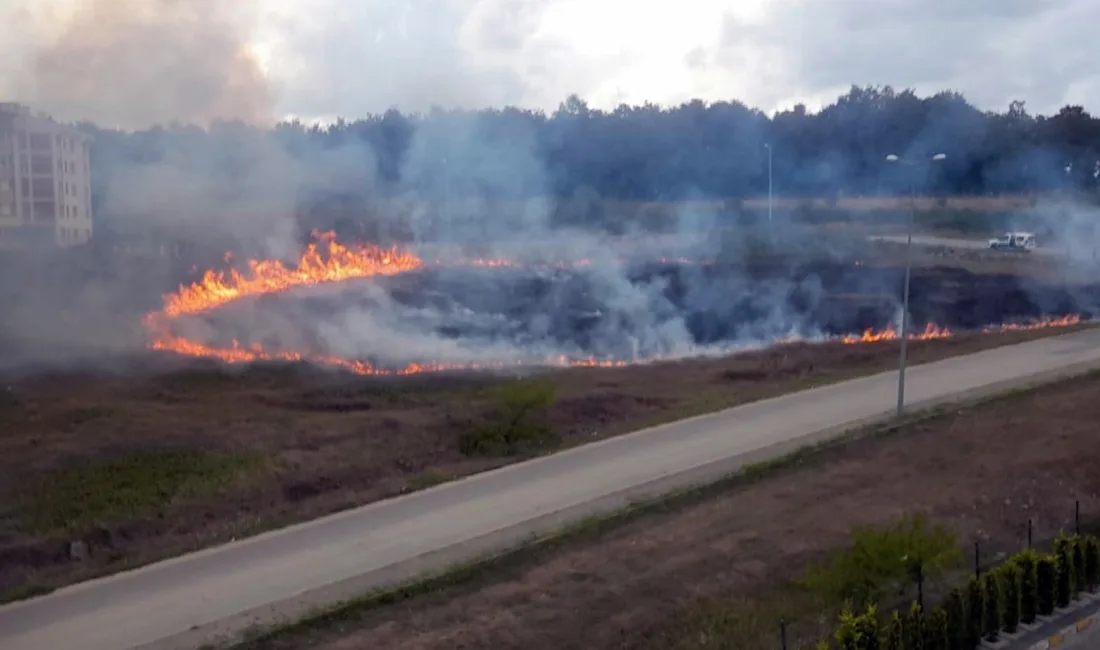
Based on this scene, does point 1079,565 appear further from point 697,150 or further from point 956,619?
point 697,150

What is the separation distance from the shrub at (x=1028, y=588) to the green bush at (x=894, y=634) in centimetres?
216

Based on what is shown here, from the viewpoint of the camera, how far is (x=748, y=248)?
4931cm

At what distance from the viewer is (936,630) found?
393 inches

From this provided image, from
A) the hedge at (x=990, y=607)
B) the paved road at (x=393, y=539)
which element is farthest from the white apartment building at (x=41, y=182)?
the hedge at (x=990, y=607)

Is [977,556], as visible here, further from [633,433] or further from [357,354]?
[357,354]

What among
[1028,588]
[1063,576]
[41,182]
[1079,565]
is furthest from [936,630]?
[41,182]

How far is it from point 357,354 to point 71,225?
55.4ft

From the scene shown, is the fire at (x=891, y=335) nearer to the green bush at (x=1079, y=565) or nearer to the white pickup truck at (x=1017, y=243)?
the white pickup truck at (x=1017, y=243)

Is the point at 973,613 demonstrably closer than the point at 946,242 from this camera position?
Yes

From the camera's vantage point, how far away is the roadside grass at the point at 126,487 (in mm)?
15477

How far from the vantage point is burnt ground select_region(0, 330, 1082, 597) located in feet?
49.7

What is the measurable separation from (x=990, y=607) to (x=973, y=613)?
13.1 inches

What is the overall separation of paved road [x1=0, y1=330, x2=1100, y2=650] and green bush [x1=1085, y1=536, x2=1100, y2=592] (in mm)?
5868

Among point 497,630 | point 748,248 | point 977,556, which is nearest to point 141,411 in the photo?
point 497,630
